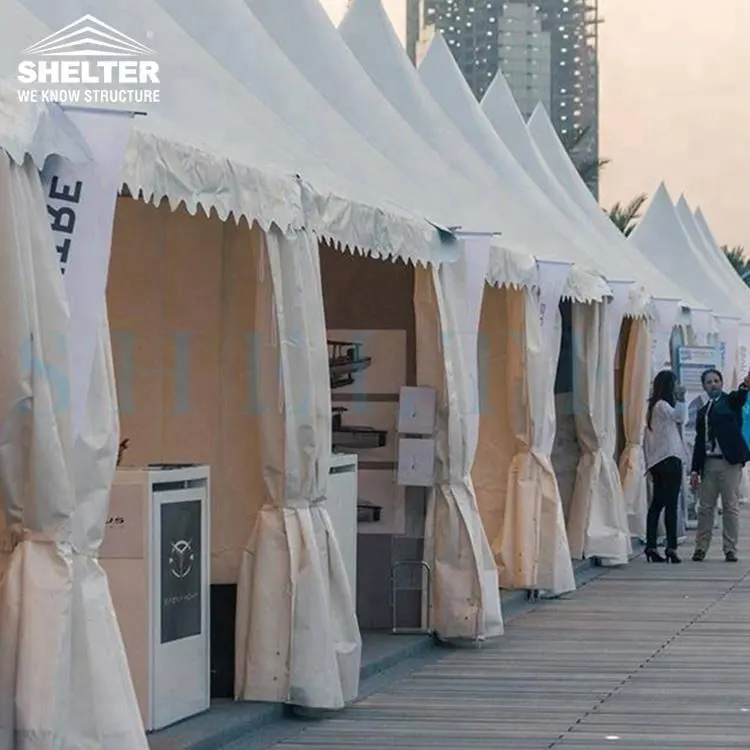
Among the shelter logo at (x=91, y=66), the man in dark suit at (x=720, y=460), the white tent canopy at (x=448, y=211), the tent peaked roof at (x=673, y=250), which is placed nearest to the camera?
the shelter logo at (x=91, y=66)

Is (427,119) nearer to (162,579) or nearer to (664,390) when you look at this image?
(664,390)

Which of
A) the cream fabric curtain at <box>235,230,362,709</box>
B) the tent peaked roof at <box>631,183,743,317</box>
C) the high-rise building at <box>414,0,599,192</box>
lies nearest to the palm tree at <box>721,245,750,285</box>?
the high-rise building at <box>414,0,599,192</box>

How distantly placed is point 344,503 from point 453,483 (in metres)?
1.82

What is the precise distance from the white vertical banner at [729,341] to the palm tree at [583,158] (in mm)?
28944

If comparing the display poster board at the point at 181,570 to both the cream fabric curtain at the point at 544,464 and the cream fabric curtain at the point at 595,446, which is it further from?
the cream fabric curtain at the point at 595,446

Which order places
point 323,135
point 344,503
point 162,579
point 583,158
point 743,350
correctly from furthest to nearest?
point 583,158
point 743,350
point 323,135
point 344,503
point 162,579

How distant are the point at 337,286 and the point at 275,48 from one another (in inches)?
75.1

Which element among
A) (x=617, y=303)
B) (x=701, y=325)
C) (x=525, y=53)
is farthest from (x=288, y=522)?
(x=525, y=53)

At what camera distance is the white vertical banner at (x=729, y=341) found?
106 feet

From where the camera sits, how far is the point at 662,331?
996 inches

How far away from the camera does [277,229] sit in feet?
35.2

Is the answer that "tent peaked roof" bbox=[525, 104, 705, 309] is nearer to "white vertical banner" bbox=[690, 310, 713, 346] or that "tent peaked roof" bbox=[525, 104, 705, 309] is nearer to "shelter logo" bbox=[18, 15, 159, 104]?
"white vertical banner" bbox=[690, 310, 713, 346]

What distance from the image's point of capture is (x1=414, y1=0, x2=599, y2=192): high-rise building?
2586 inches

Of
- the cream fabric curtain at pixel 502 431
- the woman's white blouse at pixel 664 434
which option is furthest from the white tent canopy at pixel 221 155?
the woman's white blouse at pixel 664 434
